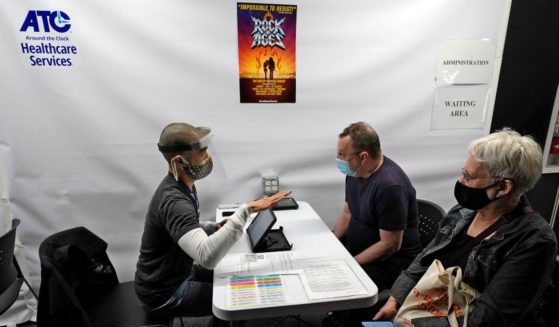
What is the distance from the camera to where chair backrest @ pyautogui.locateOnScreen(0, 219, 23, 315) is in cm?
158

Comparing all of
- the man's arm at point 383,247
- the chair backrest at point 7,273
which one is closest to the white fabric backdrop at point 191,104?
the chair backrest at point 7,273

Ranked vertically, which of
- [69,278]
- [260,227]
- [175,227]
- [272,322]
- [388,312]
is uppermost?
[175,227]

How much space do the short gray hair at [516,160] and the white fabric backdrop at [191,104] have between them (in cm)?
119

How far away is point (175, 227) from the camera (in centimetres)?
131

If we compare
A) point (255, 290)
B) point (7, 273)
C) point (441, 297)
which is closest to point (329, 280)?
point (255, 290)

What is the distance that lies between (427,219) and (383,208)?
0.50 meters

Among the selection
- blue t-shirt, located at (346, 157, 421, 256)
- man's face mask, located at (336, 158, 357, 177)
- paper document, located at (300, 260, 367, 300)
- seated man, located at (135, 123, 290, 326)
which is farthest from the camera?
man's face mask, located at (336, 158, 357, 177)

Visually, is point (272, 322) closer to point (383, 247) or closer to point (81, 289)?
point (383, 247)

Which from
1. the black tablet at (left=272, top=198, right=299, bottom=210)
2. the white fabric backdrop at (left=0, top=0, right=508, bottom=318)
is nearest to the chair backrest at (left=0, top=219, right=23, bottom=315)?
the white fabric backdrop at (left=0, top=0, right=508, bottom=318)

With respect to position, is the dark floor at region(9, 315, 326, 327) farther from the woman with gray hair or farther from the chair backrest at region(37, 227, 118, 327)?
the woman with gray hair

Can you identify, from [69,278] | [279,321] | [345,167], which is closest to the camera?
[69,278]

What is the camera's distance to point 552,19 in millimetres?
2359

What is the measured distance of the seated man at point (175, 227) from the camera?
1344 millimetres

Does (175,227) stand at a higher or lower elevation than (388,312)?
higher
